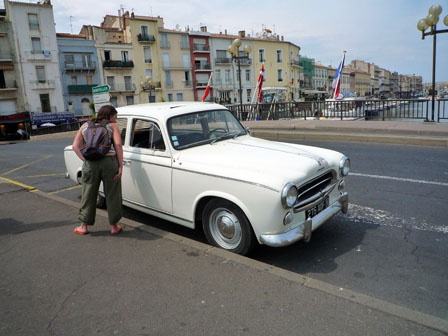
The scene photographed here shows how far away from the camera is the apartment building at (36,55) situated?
139 feet

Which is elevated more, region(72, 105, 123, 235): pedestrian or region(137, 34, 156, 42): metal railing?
region(137, 34, 156, 42): metal railing

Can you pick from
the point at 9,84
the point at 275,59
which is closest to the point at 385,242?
the point at 9,84

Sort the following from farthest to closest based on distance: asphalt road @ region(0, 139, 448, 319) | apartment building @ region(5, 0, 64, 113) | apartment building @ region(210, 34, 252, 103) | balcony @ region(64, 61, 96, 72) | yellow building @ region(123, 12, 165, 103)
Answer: apartment building @ region(210, 34, 252, 103), yellow building @ region(123, 12, 165, 103), balcony @ region(64, 61, 96, 72), apartment building @ region(5, 0, 64, 113), asphalt road @ region(0, 139, 448, 319)

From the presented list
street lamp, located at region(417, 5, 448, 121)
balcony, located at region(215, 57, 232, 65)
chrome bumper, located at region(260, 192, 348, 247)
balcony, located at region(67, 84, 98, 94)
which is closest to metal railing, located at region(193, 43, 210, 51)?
balcony, located at region(215, 57, 232, 65)

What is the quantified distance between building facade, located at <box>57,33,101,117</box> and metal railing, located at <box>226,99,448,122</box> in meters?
31.1

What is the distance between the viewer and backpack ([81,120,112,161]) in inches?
162

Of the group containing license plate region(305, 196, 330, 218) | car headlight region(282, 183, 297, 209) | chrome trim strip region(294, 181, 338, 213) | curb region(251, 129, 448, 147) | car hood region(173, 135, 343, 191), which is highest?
car hood region(173, 135, 343, 191)

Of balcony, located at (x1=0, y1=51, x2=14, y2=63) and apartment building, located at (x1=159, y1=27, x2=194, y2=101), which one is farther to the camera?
apartment building, located at (x1=159, y1=27, x2=194, y2=101)

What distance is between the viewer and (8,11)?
41781 millimetres

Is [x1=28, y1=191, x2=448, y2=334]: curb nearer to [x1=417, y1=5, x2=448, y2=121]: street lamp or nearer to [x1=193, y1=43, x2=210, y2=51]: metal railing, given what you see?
[x1=417, y1=5, x2=448, y2=121]: street lamp

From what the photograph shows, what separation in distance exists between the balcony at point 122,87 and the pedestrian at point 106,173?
47631 mm

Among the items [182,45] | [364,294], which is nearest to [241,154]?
[364,294]

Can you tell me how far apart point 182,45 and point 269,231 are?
5555 centimetres

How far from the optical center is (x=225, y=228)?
3.85m
